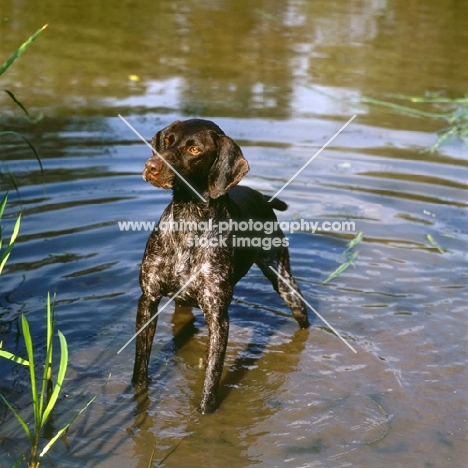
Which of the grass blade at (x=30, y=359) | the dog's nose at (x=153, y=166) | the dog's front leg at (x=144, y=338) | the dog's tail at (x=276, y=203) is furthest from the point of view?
the dog's tail at (x=276, y=203)

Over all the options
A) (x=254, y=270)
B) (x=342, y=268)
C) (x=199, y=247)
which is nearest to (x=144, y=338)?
(x=199, y=247)

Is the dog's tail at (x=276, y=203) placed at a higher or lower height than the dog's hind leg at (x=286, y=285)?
higher

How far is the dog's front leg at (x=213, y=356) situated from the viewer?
5977mm

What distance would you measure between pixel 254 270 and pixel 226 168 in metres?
3.10

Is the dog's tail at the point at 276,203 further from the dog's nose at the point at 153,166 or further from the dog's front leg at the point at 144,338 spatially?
the dog's nose at the point at 153,166

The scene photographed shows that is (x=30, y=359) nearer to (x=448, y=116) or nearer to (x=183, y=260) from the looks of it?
(x=183, y=260)

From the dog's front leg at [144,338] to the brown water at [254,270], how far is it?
0.45 ft

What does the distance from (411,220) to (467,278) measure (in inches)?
58.1

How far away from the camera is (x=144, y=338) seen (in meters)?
6.22

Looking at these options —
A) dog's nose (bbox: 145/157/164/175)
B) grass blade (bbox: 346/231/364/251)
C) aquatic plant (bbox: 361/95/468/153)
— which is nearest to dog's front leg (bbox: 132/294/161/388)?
dog's nose (bbox: 145/157/164/175)

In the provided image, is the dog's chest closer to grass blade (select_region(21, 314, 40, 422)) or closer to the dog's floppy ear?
the dog's floppy ear

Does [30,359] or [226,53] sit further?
[226,53]

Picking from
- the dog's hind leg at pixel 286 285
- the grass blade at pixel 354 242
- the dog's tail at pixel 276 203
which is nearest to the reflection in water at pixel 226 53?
the grass blade at pixel 354 242

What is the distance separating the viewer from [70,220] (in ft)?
30.4
